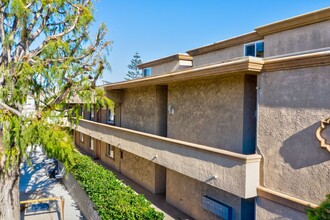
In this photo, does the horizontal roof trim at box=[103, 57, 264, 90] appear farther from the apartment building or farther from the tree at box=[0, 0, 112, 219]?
the tree at box=[0, 0, 112, 219]

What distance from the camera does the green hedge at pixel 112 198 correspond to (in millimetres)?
9695

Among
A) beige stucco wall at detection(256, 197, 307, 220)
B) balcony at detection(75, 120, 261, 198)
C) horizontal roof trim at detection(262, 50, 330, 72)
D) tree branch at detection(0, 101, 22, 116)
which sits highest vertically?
horizontal roof trim at detection(262, 50, 330, 72)

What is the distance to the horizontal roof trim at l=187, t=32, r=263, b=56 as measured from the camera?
13.5 metres

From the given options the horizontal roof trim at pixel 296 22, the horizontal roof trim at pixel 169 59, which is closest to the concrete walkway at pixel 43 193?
the horizontal roof trim at pixel 169 59

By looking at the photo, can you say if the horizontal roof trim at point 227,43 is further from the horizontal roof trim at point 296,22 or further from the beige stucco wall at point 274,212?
the beige stucco wall at point 274,212

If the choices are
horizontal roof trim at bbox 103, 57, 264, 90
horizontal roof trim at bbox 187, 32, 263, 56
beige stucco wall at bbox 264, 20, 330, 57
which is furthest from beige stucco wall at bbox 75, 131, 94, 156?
beige stucco wall at bbox 264, 20, 330, 57

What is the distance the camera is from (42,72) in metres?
9.89

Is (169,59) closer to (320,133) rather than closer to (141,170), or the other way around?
(141,170)

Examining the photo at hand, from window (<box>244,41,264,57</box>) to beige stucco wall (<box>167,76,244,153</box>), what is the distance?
144 inches

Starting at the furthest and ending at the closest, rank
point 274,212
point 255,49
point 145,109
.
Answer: point 145,109 → point 255,49 → point 274,212

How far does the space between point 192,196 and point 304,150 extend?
6.84 metres

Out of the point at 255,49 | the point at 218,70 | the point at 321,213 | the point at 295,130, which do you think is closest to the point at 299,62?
the point at 295,130

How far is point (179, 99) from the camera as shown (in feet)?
44.9

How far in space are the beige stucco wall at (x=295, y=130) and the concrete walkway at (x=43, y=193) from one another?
9.05m
